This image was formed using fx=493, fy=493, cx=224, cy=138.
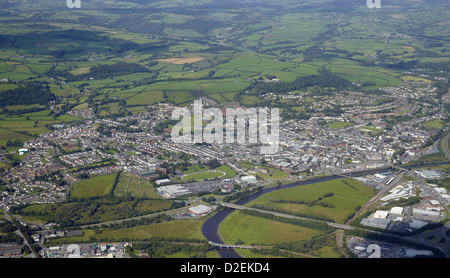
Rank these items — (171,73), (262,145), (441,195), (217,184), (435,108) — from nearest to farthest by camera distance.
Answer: (441,195) → (217,184) → (262,145) → (435,108) → (171,73)

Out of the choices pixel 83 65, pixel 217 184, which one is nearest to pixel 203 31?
pixel 83 65

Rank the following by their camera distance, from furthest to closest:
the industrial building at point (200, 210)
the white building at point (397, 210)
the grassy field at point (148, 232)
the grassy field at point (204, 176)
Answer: the grassy field at point (204, 176)
the industrial building at point (200, 210)
the white building at point (397, 210)
the grassy field at point (148, 232)

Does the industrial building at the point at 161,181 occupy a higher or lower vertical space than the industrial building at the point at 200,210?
higher

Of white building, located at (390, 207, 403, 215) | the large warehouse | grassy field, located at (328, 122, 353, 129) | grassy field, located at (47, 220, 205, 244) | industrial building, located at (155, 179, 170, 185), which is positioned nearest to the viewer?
grassy field, located at (47, 220, 205, 244)

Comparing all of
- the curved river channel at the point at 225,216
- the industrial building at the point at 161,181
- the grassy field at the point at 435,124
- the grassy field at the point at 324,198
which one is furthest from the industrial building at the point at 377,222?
the grassy field at the point at 435,124

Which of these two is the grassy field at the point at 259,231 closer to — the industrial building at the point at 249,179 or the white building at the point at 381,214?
the white building at the point at 381,214

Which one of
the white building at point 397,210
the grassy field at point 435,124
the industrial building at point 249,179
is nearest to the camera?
the white building at point 397,210

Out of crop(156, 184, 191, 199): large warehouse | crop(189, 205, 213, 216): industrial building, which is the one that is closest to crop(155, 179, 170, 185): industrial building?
crop(156, 184, 191, 199): large warehouse

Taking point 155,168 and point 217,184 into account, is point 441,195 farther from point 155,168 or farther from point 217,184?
point 155,168

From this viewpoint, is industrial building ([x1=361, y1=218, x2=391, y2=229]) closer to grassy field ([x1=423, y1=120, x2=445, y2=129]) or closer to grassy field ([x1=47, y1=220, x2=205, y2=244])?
grassy field ([x1=47, y1=220, x2=205, y2=244])

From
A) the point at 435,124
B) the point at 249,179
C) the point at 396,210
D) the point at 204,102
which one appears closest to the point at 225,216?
the point at 249,179

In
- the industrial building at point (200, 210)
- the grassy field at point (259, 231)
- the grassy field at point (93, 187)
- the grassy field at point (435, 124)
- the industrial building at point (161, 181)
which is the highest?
the grassy field at point (93, 187)
